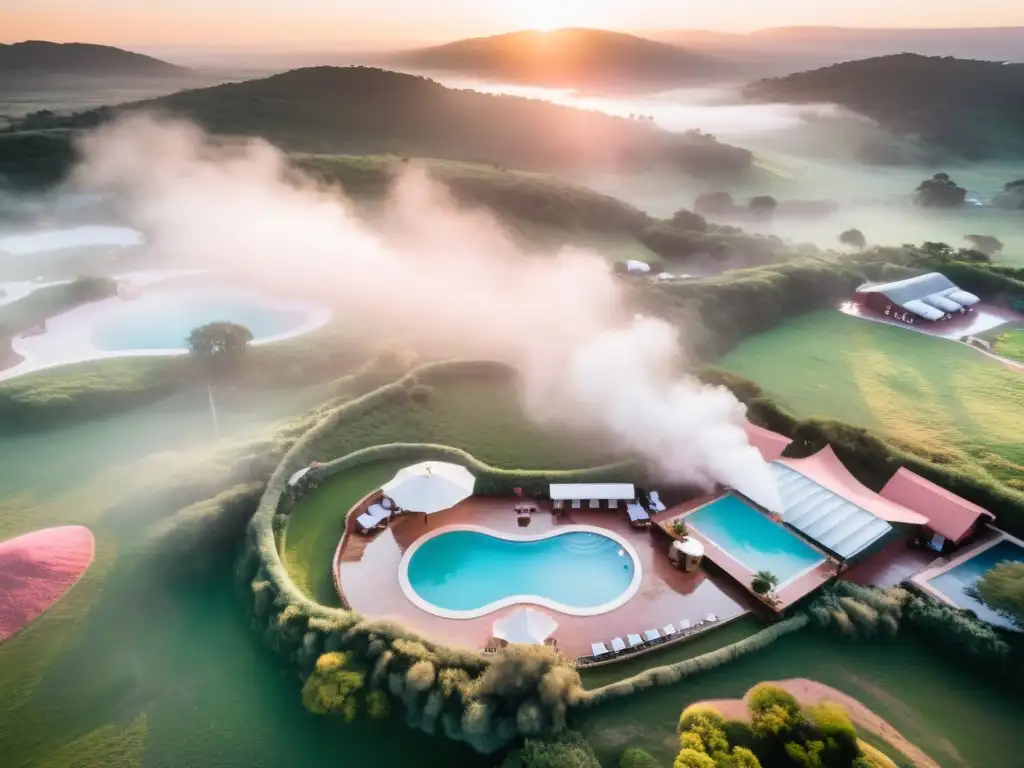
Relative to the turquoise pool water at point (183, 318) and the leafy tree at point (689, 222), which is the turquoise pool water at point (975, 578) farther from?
the leafy tree at point (689, 222)

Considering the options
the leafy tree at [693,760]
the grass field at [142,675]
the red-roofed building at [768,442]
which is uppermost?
the red-roofed building at [768,442]

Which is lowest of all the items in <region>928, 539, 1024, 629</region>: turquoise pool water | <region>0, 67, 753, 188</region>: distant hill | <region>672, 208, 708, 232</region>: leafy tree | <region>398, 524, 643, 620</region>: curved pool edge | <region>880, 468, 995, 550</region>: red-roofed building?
<region>398, 524, 643, 620</region>: curved pool edge

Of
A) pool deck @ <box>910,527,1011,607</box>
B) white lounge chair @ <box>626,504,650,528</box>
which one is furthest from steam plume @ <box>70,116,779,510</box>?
pool deck @ <box>910,527,1011,607</box>

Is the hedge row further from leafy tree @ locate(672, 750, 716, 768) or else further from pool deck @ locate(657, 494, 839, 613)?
leafy tree @ locate(672, 750, 716, 768)

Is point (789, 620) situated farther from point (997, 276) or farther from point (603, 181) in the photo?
point (603, 181)

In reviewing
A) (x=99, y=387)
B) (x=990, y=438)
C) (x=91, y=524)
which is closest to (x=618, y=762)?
(x=91, y=524)

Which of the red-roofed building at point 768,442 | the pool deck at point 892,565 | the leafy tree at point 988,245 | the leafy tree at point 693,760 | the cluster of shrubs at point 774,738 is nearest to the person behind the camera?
the leafy tree at point 693,760

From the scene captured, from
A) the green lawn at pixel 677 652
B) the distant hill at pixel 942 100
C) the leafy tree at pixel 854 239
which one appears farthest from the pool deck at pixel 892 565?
the distant hill at pixel 942 100
